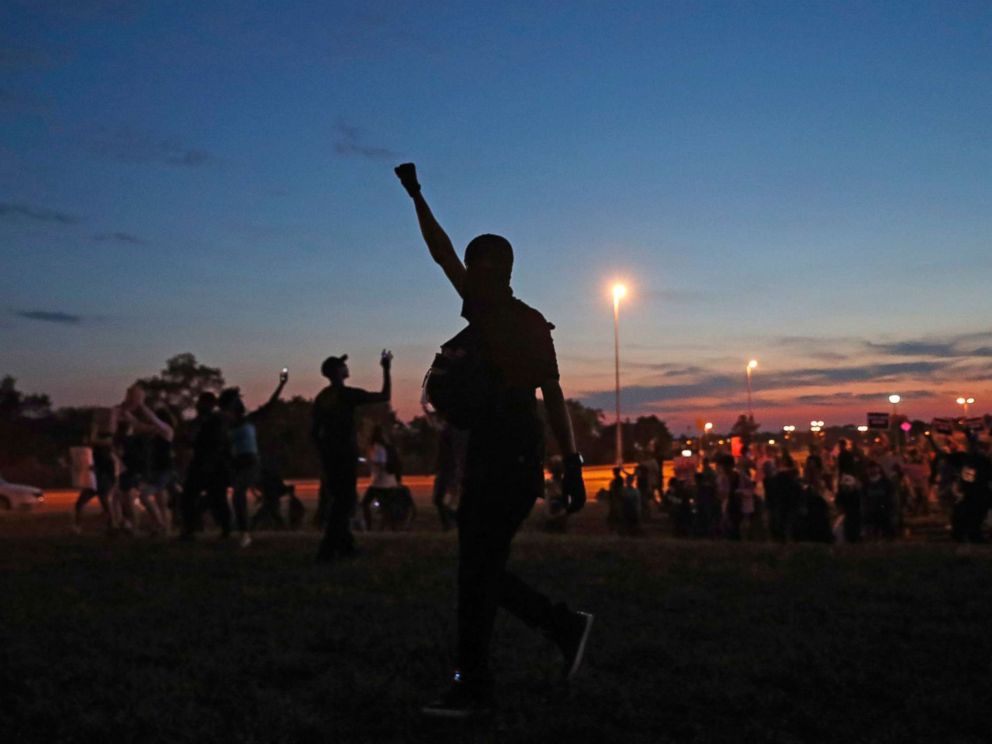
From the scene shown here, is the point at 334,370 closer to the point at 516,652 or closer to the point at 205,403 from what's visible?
the point at 205,403

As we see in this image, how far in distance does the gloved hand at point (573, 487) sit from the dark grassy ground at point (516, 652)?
0.80 m

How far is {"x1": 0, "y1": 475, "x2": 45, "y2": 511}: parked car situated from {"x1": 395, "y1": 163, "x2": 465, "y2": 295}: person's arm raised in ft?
94.2

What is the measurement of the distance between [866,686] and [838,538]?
1223 cm

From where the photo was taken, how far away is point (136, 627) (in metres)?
6.30

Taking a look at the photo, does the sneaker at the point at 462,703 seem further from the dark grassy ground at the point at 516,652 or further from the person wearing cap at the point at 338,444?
the person wearing cap at the point at 338,444

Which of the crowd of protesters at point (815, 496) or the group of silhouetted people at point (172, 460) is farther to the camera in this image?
the crowd of protesters at point (815, 496)

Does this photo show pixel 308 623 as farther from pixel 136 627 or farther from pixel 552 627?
pixel 552 627

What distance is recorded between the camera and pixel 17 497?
30.2 meters

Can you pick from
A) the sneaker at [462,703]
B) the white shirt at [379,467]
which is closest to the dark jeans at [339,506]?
the sneaker at [462,703]

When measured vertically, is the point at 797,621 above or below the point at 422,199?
below

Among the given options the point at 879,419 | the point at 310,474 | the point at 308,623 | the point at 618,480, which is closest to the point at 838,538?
the point at 618,480

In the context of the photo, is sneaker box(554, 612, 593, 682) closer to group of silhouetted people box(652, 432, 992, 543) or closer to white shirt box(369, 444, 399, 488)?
group of silhouetted people box(652, 432, 992, 543)

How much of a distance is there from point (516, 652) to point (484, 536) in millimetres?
1358

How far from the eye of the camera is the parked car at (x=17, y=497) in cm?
3019
